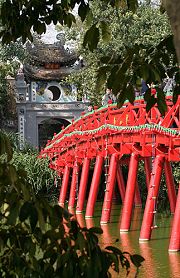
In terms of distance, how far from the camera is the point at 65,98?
118 ft

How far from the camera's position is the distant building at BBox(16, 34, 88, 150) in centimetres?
3547

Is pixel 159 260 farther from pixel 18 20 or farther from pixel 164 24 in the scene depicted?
pixel 164 24

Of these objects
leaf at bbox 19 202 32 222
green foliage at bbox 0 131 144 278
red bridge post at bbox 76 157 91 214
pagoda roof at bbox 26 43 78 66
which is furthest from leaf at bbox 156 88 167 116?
pagoda roof at bbox 26 43 78 66

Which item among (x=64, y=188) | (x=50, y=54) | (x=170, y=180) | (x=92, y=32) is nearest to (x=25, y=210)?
(x=92, y=32)

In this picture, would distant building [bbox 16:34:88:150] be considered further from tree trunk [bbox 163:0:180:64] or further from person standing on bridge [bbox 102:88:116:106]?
tree trunk [bbox 163:0:180:64]

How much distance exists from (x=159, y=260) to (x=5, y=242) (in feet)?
28.1

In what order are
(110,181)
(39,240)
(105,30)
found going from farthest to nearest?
(110,181), (105,30), (39,240)

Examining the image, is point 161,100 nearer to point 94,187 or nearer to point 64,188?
point 94,187

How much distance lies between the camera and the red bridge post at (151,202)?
12594mm

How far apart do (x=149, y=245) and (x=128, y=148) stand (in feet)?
10.2

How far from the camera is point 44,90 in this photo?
36438mm

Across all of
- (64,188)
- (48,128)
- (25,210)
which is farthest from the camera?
(48,128)

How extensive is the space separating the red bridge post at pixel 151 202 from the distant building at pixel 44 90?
22.3m

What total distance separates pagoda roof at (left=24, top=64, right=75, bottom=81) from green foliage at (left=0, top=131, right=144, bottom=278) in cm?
3363
